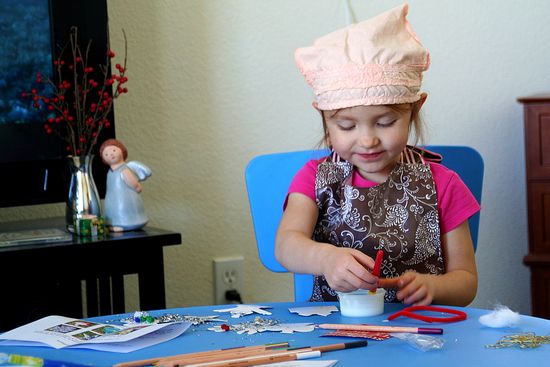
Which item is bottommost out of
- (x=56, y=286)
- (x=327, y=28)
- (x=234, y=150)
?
(x=56, y=286)

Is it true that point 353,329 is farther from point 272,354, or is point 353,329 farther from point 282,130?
point 282,130

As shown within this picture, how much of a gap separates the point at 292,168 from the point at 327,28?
0.84m

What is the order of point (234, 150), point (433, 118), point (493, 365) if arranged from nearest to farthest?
point (493, 365) → point (234, 150) → point (433, 118)

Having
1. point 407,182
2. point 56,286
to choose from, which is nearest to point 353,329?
point 407,182

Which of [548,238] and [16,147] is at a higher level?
[16,147]

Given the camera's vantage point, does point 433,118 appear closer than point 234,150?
No

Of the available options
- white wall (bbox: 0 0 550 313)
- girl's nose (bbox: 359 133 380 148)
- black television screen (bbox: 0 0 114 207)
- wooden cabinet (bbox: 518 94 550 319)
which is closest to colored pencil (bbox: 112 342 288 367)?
girl's nose (bbox: 359 133 380 148)

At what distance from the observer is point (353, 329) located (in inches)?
41.6

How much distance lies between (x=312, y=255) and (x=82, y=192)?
761 millimetres

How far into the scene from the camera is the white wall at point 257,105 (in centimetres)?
232

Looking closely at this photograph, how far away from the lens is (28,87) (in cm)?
198

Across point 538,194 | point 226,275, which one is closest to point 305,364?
point 226,275

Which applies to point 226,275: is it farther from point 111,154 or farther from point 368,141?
point 368,141

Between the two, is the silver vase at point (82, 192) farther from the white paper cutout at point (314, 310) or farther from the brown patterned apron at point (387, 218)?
the white paper cutout at point (314, 310)
